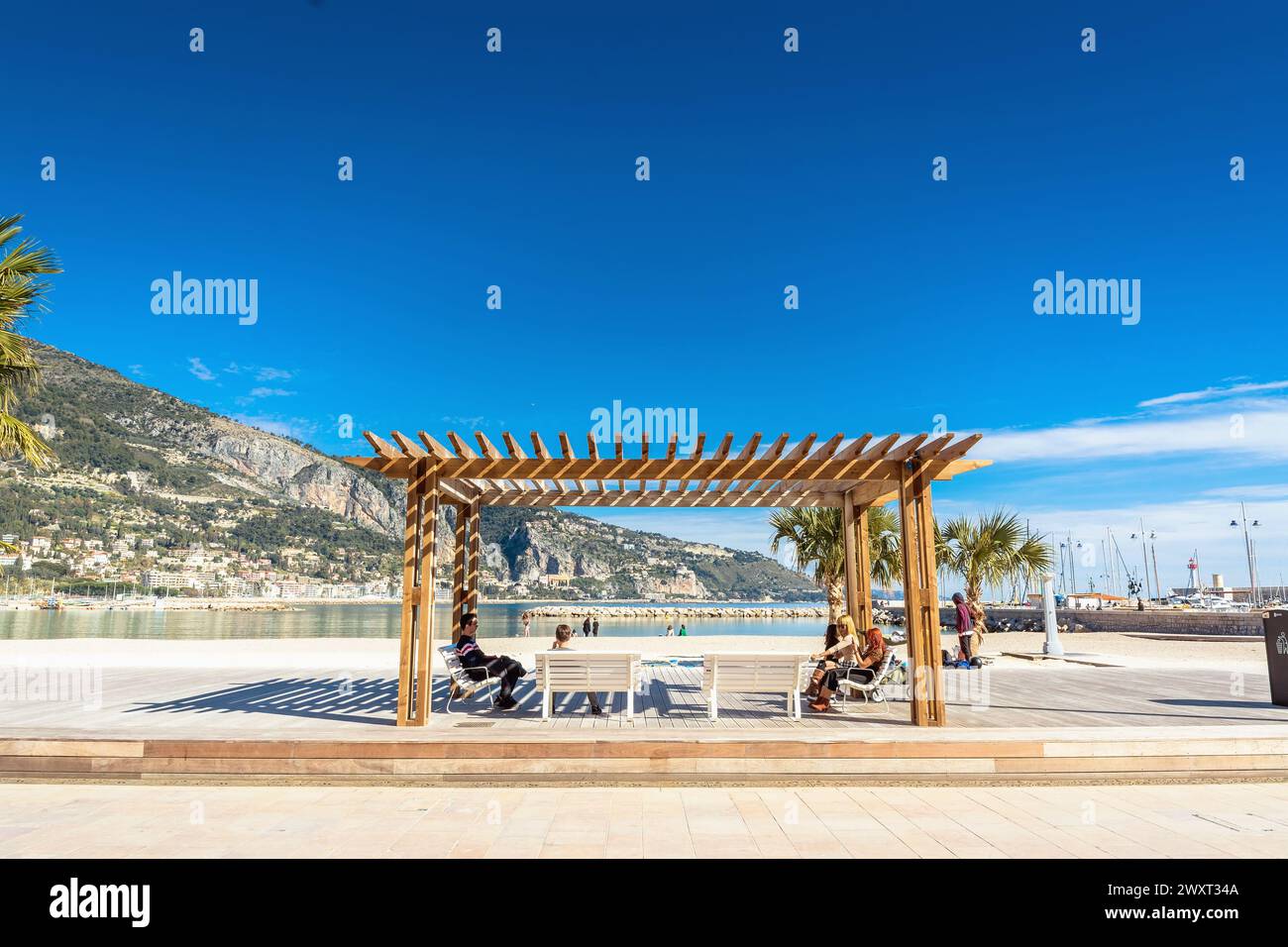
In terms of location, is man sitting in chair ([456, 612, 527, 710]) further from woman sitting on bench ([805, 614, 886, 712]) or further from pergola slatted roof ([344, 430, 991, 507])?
woman sitting on bench ([805, 614, 886, 712])

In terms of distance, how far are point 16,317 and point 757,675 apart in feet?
30.1

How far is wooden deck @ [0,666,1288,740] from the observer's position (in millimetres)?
6848

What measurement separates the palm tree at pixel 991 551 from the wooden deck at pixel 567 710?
22.8 feet

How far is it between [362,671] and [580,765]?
836cm

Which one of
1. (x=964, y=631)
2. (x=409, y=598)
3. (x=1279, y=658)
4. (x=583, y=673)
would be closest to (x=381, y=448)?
(x=409, y=598)

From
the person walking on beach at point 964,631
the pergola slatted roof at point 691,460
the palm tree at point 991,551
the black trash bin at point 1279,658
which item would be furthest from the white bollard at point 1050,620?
the pergola slatted roof at point 691,460

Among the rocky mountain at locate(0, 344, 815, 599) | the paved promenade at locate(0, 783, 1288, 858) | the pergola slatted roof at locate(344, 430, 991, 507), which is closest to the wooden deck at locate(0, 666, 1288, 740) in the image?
the paved promenade at locate(0, 783, 1288, 858)

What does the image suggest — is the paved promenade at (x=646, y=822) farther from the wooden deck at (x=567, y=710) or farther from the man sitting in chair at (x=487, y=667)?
the man sitting in chair at (x=487, y=667)

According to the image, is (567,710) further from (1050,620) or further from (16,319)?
(1050,620)

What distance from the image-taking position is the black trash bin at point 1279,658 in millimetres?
8523

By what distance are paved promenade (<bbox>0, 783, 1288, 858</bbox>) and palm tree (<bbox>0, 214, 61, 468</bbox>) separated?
4.06 metres
